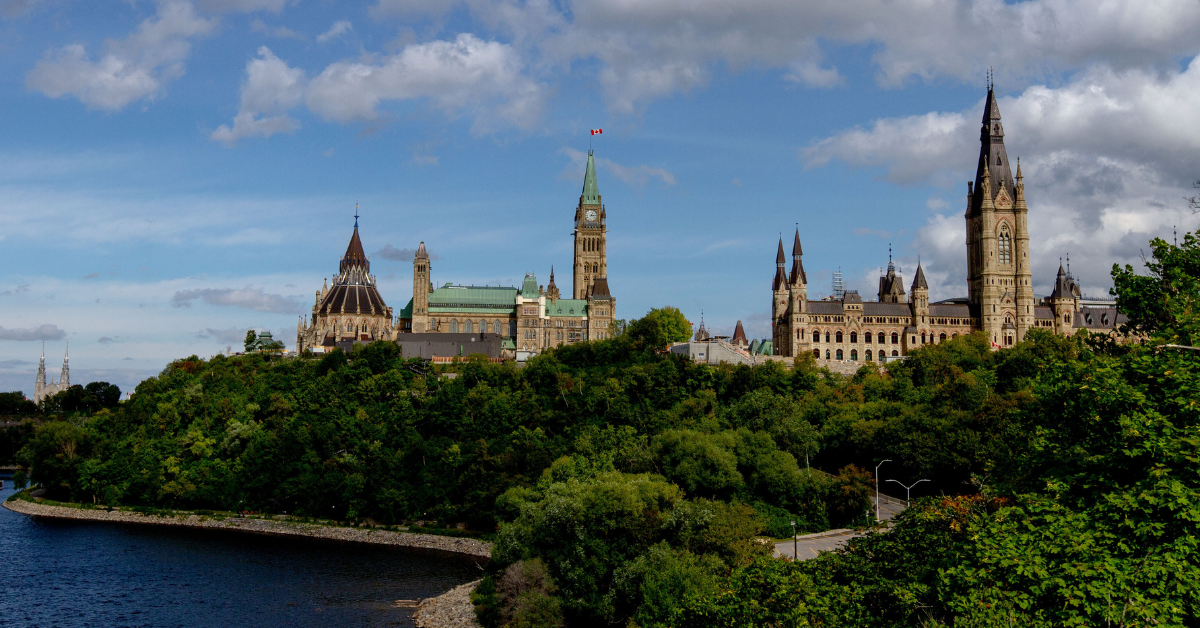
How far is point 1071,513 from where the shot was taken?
25203 mm

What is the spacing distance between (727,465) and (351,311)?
3691 inches

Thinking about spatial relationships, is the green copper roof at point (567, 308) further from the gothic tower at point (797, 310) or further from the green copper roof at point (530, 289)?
the gothic tower at point (797, 310)

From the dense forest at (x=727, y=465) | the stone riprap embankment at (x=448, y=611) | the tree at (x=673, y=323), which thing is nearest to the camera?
the dense forest at (x=727, y=465)

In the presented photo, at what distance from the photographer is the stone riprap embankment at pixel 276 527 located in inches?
2859

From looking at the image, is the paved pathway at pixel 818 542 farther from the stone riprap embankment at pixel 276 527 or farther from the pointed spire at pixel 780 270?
the pointed spire at pixel 780 270

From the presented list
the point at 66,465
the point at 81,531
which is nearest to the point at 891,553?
the point at 81,531

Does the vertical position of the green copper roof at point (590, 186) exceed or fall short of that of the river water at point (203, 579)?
it exceeds it

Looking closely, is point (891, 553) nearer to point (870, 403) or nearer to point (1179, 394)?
point (1179, 394)

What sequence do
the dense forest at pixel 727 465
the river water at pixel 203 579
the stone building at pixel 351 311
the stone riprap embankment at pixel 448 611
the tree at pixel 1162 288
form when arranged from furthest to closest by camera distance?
the stone building at pixel 351 311, the river water at pixel 203 579, the stone riprap embankment at pixel 448 611, the tree at pixel 1162 288, the dense forest at pixel 727 465

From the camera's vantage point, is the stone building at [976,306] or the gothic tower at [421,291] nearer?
the stone building at [976,306]

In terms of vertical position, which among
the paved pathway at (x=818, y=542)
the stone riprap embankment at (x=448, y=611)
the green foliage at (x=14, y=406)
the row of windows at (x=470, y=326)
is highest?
the row of windows at (x=470, y=326)

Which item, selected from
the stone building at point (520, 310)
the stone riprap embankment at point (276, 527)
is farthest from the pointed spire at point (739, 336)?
the stone riprap embankment at point (276, 527)

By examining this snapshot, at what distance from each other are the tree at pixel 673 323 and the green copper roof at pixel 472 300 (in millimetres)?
36251

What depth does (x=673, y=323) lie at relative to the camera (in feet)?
390
